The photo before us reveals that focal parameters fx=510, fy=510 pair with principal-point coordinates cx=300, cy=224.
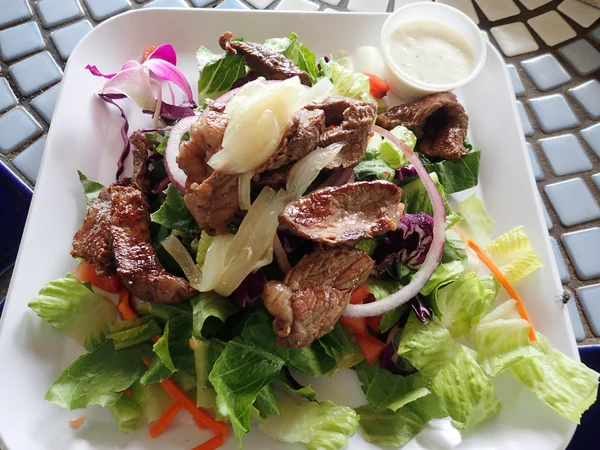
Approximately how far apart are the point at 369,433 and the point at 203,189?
1200 mm

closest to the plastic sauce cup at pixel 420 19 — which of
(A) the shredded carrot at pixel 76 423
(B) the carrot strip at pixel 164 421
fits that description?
(B) the carrot strip at pixel 164 421

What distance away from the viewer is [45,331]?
7.05ft

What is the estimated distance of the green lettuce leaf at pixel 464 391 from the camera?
2045 millimetres

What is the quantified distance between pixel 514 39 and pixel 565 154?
946mm

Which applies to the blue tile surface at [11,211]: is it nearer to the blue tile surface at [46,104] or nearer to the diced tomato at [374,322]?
the blue tile surface at [46,104]

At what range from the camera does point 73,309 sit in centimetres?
214

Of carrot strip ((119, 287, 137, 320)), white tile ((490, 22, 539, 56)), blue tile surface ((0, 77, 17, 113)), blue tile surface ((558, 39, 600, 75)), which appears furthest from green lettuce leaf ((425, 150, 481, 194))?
blue tile surface ((0, 77, 17, 113))

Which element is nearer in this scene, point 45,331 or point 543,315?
point 45,331

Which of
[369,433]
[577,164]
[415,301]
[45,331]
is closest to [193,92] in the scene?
[45,331]

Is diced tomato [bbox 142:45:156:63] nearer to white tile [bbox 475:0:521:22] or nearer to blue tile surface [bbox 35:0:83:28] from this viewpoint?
blue tile surface [bbox 35:0:83:28]

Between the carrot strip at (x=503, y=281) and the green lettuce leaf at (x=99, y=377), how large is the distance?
1595 mm

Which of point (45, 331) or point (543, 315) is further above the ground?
point (45, 331)

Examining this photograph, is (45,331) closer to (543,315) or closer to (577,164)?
(543,315)

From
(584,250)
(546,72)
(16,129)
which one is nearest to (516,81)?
(546,72)
